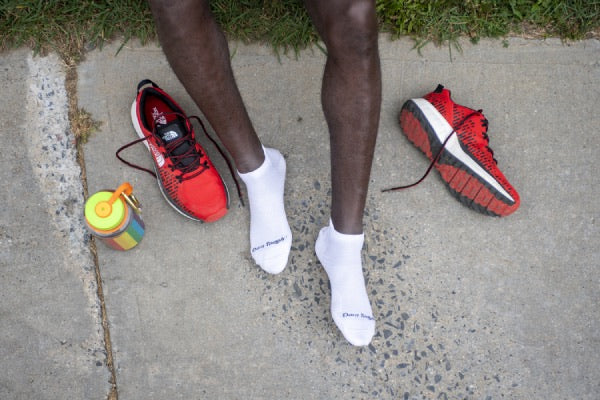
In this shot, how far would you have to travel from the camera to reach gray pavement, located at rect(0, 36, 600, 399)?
67.1 inches

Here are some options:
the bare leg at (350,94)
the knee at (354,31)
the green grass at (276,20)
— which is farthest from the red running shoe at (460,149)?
the knee at (354,31)

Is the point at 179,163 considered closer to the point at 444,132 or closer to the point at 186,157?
the point at 186,157

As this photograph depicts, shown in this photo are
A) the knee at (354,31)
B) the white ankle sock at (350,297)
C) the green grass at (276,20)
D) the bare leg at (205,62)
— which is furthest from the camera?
the green grass at (276,20)

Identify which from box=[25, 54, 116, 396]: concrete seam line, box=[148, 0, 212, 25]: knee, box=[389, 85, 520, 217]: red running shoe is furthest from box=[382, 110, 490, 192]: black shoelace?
box=[25, 54, 116, 396]: concrete seam line

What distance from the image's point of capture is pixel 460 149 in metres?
1.78

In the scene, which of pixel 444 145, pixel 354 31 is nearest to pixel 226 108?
pixel 354 31

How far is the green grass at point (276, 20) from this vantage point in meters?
1.89

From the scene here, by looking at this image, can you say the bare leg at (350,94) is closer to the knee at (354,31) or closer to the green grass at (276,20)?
the knee at (354,31)

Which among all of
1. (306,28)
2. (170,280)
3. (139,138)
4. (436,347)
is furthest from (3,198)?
(436,347)

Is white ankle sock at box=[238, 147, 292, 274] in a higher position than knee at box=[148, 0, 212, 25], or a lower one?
lower

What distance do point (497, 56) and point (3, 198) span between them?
80.1 inches

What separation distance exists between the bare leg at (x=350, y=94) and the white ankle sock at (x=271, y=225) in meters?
0.27

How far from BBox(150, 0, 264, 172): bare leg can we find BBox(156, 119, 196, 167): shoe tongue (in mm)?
272

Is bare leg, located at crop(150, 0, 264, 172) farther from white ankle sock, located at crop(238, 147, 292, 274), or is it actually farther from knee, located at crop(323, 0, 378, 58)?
knee, located at crop(323, 0, 378, 58)
